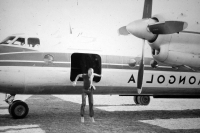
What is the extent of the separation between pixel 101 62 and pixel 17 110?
4.15m

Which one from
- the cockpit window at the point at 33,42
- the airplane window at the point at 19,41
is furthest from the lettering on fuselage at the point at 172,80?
the airplane window at the point at 19,41

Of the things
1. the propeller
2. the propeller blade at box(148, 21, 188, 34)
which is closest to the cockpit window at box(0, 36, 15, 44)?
the propeller

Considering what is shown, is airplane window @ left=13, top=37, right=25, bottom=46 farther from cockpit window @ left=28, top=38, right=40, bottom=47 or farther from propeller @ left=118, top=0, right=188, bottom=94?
propeller @ left=118, top=0, right=188, bottom=94

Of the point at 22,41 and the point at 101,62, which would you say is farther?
the point at 101,62

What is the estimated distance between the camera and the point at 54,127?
9.06 meters

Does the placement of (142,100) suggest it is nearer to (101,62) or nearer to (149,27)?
(101,62)

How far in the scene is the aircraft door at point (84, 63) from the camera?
459 inches

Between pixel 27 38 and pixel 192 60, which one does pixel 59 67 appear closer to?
pixel 27 38

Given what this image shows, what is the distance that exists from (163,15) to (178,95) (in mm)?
5083

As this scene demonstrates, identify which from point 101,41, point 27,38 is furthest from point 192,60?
point 27,38

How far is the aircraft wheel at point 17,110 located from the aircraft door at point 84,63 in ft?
8.60

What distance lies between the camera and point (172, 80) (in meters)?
12.6

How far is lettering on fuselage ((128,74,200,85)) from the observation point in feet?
40.1

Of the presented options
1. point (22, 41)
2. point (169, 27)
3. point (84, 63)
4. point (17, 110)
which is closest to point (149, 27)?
point (169, 27)
